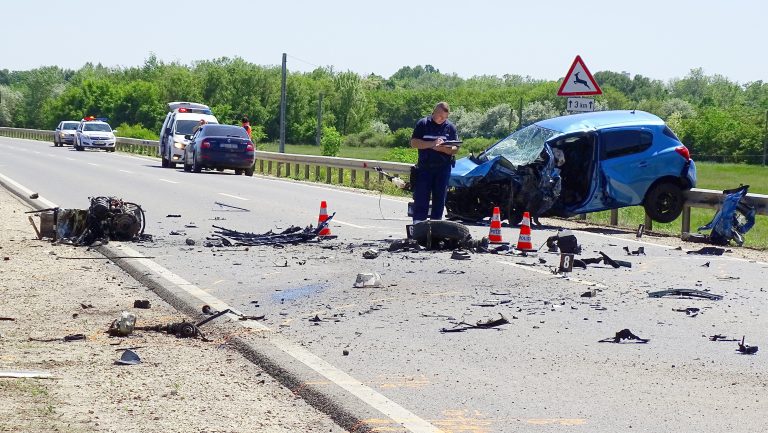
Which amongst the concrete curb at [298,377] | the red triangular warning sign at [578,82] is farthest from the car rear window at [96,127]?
the concrete curb at [298,377]

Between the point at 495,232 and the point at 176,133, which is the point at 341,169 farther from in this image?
the point at 495,232

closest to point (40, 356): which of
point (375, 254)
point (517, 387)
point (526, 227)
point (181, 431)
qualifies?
point (181, 431)

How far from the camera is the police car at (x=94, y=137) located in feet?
199

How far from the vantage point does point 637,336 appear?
28.2 feet

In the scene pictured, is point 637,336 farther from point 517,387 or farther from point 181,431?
point 181,431

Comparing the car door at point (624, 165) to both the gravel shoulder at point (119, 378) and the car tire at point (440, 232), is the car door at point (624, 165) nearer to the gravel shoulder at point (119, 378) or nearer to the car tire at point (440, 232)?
the car tire at point (440, 232)

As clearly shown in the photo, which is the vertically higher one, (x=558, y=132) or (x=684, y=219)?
(x=558, y=132)

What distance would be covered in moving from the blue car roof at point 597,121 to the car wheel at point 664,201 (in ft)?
3.55

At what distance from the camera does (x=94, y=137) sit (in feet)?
199

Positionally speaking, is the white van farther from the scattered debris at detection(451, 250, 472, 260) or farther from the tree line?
the tree line

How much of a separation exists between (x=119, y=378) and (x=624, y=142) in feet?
44.7

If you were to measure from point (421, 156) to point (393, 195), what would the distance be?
42.5 feet

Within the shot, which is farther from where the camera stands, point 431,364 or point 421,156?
point 421,156

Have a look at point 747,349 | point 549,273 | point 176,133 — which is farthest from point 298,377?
point 176,133
